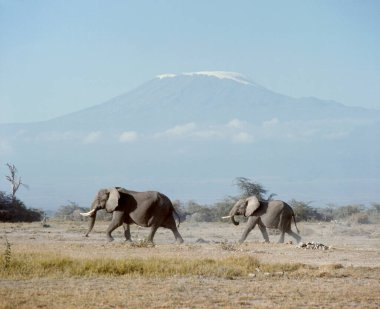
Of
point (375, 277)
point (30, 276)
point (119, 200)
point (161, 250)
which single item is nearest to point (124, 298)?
point (30, 276)

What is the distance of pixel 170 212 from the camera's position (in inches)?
1120

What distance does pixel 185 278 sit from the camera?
18.1 meters

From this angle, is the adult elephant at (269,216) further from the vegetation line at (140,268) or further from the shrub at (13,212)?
the shrub at (13,212)

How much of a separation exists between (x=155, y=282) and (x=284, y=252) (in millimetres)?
8488

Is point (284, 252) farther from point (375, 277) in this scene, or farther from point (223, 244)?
point (375, 277)

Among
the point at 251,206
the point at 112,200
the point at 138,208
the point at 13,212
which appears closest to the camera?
the point at 138,208

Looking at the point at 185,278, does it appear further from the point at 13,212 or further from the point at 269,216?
the point at 13,212

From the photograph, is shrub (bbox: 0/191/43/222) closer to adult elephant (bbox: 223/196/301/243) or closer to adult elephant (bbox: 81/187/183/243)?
adult elephant (bbox: 81/187/183/243)

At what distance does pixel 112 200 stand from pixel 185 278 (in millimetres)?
10249

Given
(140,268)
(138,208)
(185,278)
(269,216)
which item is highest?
(138,208)

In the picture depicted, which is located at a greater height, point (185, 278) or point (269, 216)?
point (269, 216)

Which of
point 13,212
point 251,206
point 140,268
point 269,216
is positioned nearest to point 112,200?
point 251,206

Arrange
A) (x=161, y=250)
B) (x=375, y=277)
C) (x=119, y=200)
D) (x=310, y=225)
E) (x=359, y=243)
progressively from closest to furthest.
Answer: (x=375, y=277), (x=161, y=250), (x=119, y=200), (x=359, y=243), (x=310, y=225)

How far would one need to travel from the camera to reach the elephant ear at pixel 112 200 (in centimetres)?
2781
